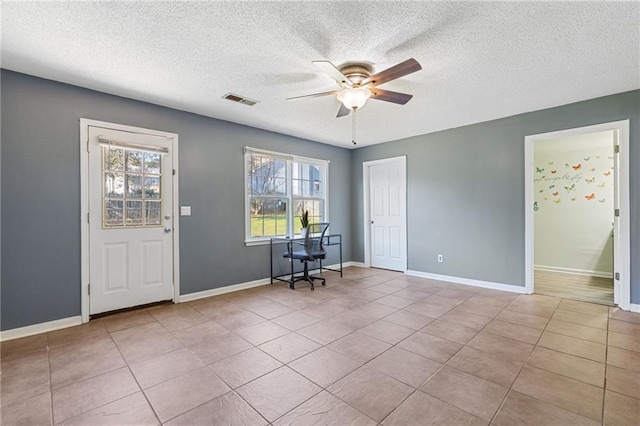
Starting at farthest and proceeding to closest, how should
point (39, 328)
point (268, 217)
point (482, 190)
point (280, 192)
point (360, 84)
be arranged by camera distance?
1. point (280, 192)
2. point (268, 217)
3. point (482, 190)
4. point (39, 328)
5. point (360, 84)

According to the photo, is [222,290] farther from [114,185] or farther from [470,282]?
[470,282]

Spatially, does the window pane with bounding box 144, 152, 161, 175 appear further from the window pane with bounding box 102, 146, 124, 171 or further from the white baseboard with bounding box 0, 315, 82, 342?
the white baseboard with bounding box 0, 315, 82, 342

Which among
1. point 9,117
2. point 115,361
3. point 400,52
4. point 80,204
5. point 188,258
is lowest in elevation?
point 115,361

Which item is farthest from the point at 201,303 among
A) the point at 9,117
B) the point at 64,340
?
the point at 9,117

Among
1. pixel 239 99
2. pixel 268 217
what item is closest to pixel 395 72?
pixel 239 99

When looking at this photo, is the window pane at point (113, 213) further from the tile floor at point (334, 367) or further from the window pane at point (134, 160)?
the tile floor at point (334, 367)

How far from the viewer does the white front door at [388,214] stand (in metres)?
5.29

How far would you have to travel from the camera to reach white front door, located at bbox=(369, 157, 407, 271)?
5.29 metres

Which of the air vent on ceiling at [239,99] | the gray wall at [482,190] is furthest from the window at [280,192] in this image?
the gray wall at [482,190]

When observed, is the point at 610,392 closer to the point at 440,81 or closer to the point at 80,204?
the point at 440,81

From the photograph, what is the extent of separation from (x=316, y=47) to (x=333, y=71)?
0.79 feet

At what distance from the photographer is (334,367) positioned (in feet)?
6.95

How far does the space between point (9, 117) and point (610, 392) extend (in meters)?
5.09

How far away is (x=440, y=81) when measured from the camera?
9.53ft
